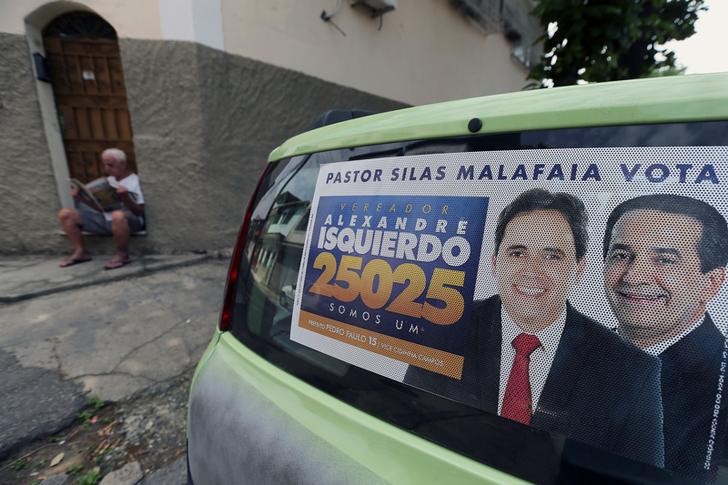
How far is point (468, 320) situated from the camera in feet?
2.43

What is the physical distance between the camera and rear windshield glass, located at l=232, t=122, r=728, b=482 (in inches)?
22.3

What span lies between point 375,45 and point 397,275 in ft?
20.1

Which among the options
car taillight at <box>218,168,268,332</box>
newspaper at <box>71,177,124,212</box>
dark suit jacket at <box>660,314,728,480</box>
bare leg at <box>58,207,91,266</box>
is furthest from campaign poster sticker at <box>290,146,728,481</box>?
bare leg at <box>58,207,91,266</box>

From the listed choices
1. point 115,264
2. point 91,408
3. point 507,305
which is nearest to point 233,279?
point 507,305

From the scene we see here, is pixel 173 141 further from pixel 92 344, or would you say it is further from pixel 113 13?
pixel 92 344

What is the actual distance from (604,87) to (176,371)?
9.05 feet

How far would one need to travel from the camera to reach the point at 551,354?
2.17 feet

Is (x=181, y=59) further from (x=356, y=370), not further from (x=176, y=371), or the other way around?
(x=356, y=370)

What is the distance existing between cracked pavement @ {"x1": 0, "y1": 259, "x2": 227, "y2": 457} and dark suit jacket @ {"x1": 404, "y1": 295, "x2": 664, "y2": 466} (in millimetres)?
2418

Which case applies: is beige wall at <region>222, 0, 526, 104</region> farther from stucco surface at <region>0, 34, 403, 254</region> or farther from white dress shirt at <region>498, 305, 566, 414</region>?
white dress shirt at <region>498, 305, 566, 414</region>

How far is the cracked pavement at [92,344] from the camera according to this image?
202cm

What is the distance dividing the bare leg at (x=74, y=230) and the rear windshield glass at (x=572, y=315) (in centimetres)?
461

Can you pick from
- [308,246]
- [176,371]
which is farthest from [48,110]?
[308,246]

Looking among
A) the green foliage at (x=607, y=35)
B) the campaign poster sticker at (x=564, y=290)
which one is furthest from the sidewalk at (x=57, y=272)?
the green foliage at (x=607, y=35)
